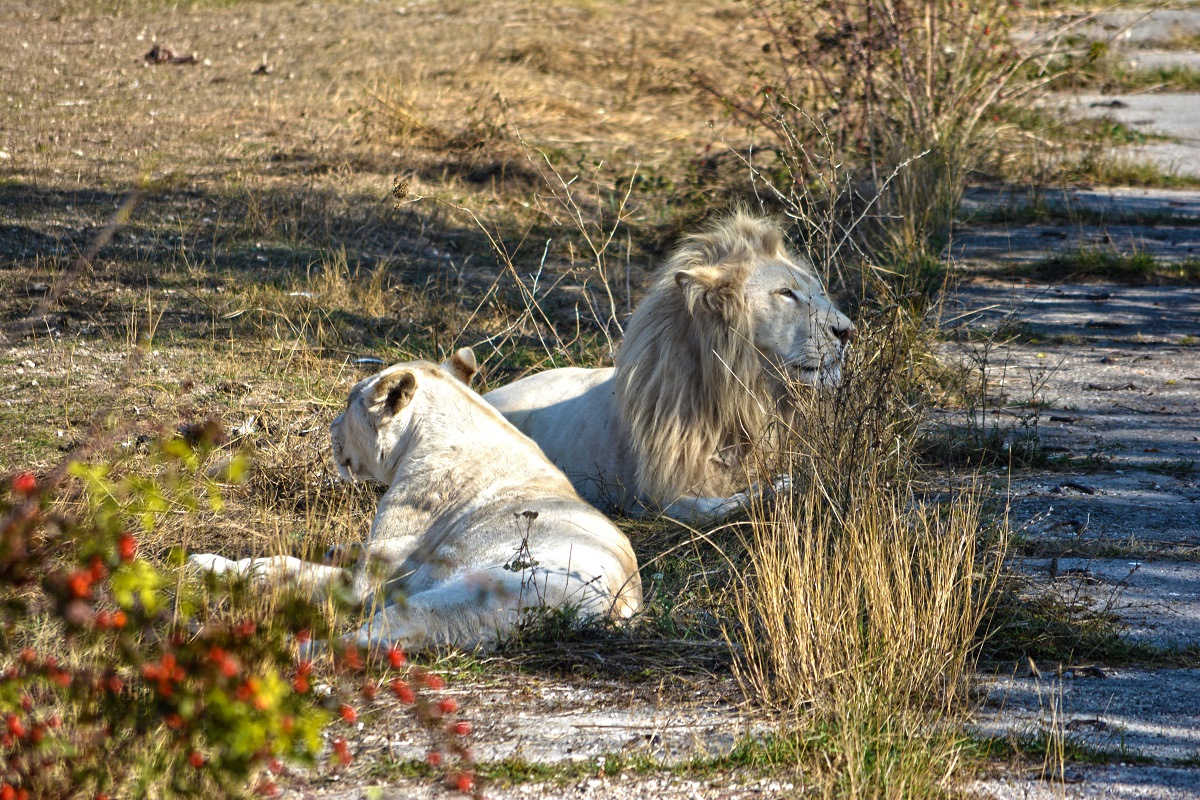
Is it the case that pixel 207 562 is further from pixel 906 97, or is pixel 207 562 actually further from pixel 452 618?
pixel 906 97

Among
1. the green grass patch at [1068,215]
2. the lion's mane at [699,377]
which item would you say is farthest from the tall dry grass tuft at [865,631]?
the green grass patch at [1068,215]

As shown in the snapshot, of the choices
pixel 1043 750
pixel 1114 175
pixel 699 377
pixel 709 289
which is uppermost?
pixel 709 289

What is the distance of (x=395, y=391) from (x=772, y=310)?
1.81 meters

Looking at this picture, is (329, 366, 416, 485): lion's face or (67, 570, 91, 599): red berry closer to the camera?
(67, 570, 91, 599): red berry

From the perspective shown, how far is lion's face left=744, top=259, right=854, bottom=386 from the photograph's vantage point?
5562 millimetres

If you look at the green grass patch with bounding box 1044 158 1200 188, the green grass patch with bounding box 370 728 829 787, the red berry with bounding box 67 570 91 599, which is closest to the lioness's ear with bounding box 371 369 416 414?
the green grass patch with bounding box 370 728 829 787

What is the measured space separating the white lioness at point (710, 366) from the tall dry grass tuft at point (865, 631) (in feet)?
3.07

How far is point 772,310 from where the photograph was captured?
5715 mm

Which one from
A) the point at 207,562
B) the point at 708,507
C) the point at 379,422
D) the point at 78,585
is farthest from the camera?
the point at 708,507

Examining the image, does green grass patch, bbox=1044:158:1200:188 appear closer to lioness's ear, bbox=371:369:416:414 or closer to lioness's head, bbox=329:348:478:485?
lioness's head, bbox=329:348:478:485

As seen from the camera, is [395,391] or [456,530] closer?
[456,530]

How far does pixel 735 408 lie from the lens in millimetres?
5770

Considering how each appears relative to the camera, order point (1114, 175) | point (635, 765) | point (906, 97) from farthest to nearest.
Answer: point (1114, 175) → point (906, 97) → point (635, 765)

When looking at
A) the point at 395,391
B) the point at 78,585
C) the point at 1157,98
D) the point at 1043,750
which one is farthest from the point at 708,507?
the point at 1157,98
